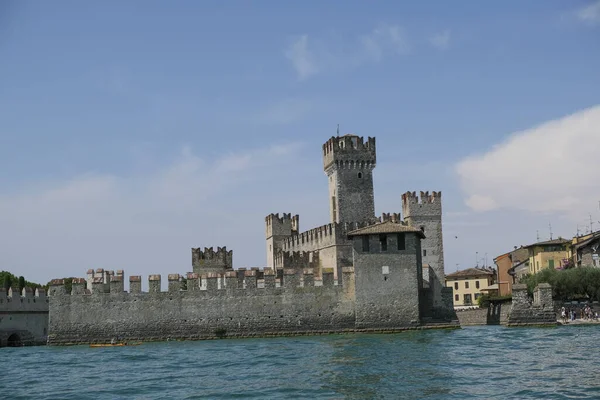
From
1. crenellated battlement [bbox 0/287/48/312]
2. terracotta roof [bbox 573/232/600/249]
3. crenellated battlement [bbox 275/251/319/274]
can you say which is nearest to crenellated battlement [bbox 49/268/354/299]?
crenellated battlement [bbox 0/287/48/312]

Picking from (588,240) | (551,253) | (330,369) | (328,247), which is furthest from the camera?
(551,253)

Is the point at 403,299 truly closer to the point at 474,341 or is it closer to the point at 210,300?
the point at 474,341

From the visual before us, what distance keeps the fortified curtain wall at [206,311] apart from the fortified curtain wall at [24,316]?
526 centimetres

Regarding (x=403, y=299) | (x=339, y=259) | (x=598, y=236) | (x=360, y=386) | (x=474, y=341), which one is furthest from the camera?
(x=598, y=236)

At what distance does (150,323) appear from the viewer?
37.4 meters

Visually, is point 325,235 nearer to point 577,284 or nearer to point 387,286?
point 387,286

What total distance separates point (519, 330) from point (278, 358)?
14805mm

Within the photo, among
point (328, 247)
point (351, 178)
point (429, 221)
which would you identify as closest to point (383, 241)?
point (328, 247)

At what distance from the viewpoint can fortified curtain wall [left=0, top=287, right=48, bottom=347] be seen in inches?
1641

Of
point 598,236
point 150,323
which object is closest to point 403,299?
point 150,323

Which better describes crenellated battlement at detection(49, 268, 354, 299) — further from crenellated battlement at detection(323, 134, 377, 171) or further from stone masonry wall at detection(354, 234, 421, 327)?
crenellated battlement at detection(323, 134, 377, 171)

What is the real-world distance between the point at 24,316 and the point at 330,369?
2511 centimetres

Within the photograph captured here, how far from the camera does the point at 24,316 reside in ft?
142

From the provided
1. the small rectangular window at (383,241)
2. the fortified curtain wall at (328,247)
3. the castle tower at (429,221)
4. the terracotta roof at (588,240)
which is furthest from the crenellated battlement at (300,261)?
the terracotta roof at (588,240)
